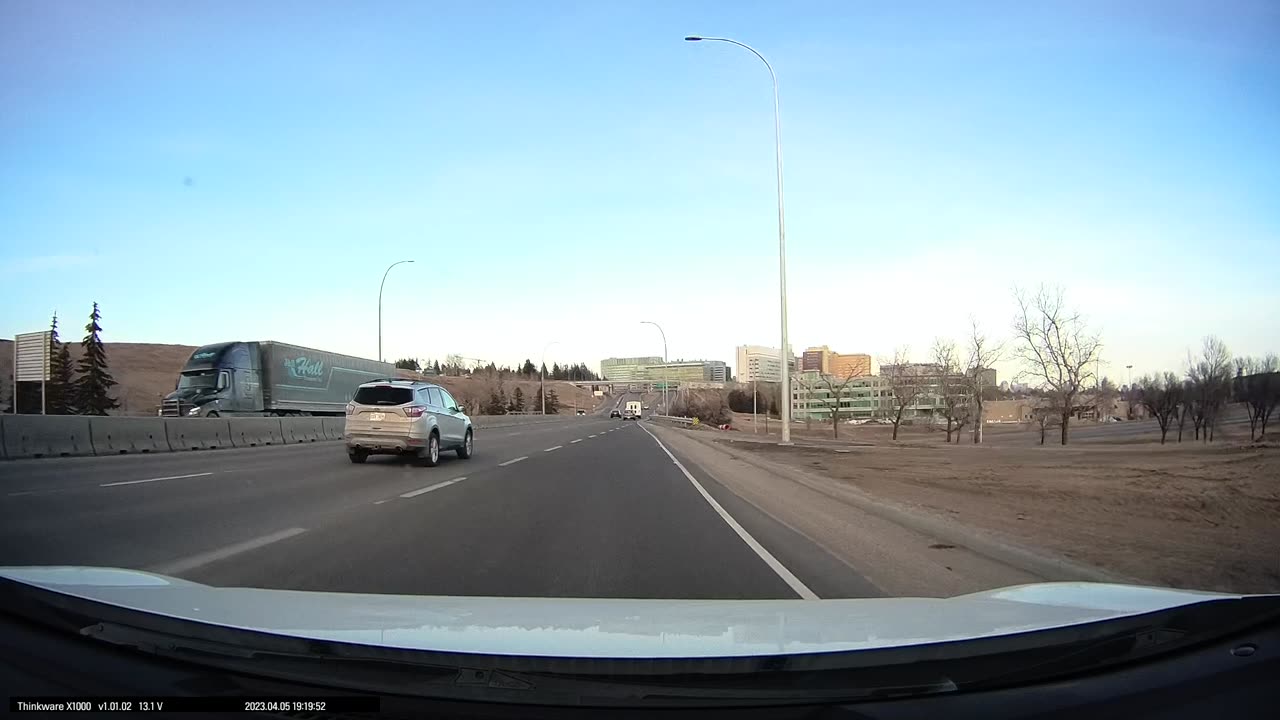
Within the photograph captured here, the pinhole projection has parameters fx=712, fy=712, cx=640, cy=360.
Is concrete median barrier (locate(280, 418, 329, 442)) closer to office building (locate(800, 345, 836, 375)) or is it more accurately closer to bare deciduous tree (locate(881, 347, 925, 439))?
bare deciduous tree (locate(881, 347, 925, 439))

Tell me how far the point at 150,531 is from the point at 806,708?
29.8 feet

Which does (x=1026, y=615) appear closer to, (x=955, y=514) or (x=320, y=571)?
(x=320, y=571)

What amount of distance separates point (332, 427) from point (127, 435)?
13.4 meters

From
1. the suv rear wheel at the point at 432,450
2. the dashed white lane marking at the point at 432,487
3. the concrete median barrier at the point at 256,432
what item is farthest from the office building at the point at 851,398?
the dashed white lane marking at the point at 432,487

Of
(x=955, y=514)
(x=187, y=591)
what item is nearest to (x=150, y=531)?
(x=187, y=591)

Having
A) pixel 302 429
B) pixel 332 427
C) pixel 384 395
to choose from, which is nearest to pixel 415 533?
pixel 384 395

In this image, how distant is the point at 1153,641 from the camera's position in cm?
293

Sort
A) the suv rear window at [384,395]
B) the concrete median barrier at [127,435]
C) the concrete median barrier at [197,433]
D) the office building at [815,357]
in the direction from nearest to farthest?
the suv rear window at [384,395] < the concrete median barrier at [127,435] < the concrete median barrier at [197,433] < the office building at [815,357]

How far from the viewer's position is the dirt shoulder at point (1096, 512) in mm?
6824

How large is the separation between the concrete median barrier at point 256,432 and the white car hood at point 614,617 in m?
25.6

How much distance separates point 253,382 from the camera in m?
35.9

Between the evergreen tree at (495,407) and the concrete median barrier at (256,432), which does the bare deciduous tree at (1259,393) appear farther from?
the evergreen tree at (495,407)

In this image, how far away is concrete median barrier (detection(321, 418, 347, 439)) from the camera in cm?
3434

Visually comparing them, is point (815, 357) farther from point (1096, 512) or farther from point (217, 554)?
point (217, 554)
